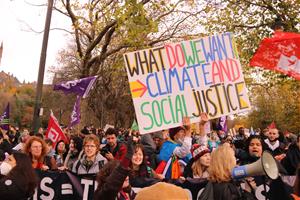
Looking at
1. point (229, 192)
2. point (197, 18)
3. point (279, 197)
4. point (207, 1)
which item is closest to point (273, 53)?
point (229, 192)

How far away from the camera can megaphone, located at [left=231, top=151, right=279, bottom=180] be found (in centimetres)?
322

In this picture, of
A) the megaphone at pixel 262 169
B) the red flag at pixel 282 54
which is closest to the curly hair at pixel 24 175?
the megaphone at pixel 262 169

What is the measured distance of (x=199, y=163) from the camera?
581 cm

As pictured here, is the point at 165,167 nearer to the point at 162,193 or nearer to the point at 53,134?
the point at 162,193

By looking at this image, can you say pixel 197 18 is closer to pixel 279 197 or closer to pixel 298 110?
pixel 279 197

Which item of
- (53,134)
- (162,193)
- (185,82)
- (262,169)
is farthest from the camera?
(53,134)

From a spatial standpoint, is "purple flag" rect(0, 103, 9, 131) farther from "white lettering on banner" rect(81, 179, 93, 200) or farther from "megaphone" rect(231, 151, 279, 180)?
"megaphone" rect(231, 151, 279, 180)

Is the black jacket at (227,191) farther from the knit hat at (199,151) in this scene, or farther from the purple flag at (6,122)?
the purple flag at (6,122)

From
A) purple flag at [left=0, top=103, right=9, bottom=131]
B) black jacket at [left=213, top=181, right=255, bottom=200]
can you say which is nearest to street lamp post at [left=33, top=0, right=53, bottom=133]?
purple flag at [left=0, top=103, right=9, bottom=131]

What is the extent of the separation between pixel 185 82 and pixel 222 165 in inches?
101

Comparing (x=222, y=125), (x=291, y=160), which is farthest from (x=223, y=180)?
(x=222, y=125)

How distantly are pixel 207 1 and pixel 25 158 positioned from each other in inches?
519

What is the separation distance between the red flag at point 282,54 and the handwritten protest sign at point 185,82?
0.64 m

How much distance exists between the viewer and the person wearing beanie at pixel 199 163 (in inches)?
225
